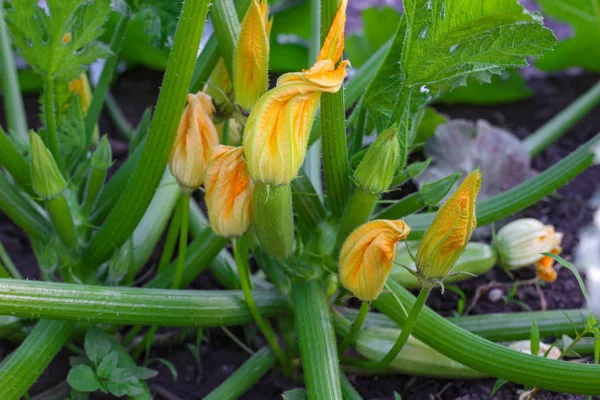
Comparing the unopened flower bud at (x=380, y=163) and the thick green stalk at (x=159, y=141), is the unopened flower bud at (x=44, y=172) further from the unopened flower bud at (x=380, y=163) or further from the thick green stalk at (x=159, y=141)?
the unopened flower bud at (x=380, y=163)

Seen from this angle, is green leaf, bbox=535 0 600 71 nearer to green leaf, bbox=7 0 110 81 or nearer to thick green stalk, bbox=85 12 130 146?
thick green stalk, bbox=85 12 130 146

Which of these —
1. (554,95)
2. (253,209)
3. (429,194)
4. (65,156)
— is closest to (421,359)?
(429,194)

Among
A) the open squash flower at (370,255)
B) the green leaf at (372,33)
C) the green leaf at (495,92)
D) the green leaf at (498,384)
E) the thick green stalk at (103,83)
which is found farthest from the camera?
the green leaf at (495,92)

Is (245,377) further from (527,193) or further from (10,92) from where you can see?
(10,92)

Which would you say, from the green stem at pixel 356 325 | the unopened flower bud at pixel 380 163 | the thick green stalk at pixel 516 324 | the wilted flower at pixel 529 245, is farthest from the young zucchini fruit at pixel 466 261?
the unopened flower bud at pixel 380 163

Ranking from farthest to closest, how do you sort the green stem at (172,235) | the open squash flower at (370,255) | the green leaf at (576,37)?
1. the green leaf at (576,37)
2. the green stem at (172,235)
3. the open squash flower at (370,255)
